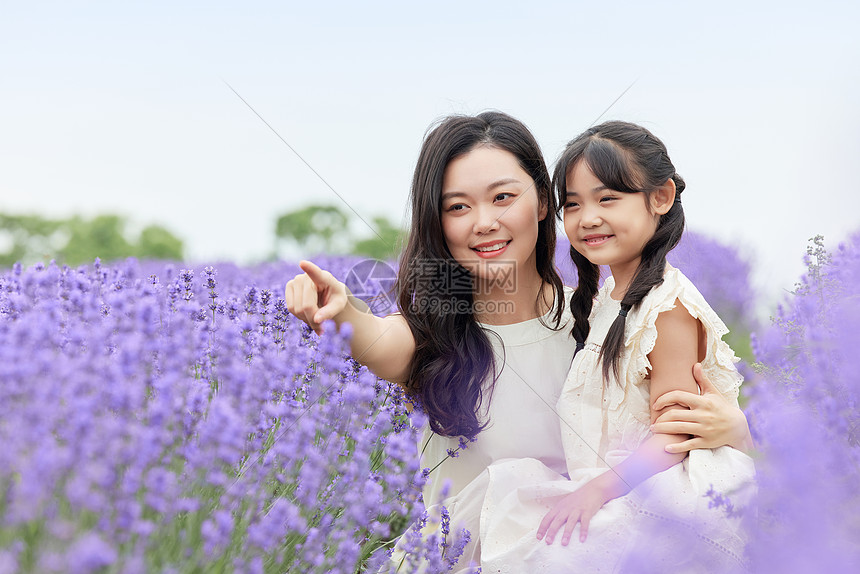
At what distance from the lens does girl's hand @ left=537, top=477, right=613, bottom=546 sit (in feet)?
5.49

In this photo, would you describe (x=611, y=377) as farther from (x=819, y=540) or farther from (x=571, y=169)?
(x=819, y=540)

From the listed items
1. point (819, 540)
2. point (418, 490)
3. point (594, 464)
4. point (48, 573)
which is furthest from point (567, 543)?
point (48, 573)

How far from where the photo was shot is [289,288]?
5.50ft

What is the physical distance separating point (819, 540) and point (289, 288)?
1.19 m

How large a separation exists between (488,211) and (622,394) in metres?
0.64

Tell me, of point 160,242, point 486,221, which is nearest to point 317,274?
point 486,221

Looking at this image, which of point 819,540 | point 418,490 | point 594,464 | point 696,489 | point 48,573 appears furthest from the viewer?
point 594,464

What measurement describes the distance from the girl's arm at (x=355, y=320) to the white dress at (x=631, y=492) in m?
0.42

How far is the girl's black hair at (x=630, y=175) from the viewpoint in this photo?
1915 mm

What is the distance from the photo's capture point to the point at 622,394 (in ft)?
6.19

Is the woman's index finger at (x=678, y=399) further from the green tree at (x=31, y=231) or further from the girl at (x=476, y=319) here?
the green tree at (x=31, y=231)

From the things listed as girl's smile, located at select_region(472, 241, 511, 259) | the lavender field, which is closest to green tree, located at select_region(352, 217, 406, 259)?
girl's smile, located at select_region(472, 241, 511, 259)

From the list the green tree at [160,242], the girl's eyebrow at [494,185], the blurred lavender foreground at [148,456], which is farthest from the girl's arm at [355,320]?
the green tree at [160,242]

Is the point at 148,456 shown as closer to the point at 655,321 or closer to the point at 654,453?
the point at 654,453
